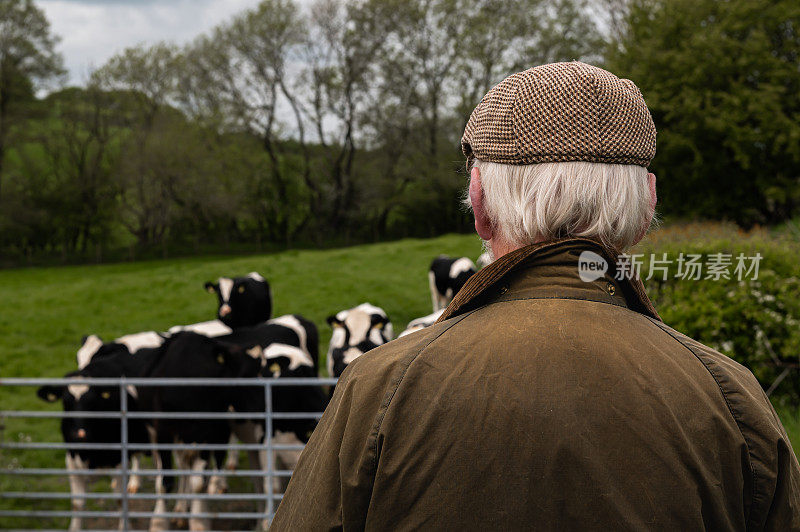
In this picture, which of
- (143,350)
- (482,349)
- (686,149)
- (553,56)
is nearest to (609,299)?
(482,349)

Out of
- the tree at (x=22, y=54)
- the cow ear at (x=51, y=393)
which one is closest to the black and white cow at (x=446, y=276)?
the cow ear at (x=51, y=393)

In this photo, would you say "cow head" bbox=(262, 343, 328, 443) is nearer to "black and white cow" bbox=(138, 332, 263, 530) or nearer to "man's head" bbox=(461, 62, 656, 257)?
"black and white cow" bbox=(138, 332, 263, 530)

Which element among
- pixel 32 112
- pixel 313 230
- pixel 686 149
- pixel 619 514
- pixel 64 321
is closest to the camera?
pixel 619 514

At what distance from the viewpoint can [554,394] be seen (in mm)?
1227

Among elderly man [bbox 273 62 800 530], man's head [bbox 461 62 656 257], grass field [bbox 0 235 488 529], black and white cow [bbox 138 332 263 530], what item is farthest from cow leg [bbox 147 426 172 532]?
man's head [bbox 461 62 656 257]

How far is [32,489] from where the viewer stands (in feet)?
25.0

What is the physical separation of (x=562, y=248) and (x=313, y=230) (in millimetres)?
39453

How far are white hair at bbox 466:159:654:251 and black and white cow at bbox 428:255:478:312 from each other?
1189 centimetres

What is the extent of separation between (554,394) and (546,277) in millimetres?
236

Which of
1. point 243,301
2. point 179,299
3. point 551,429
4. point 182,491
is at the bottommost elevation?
point 182,491

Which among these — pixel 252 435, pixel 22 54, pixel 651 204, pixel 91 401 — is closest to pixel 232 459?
pixel 252 435

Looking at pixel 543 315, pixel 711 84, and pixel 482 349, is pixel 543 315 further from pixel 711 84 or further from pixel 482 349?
pixel 711 84

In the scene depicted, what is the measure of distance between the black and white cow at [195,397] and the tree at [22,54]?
100 feet

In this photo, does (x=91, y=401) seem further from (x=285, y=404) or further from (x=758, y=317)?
(x=758, y=317)
